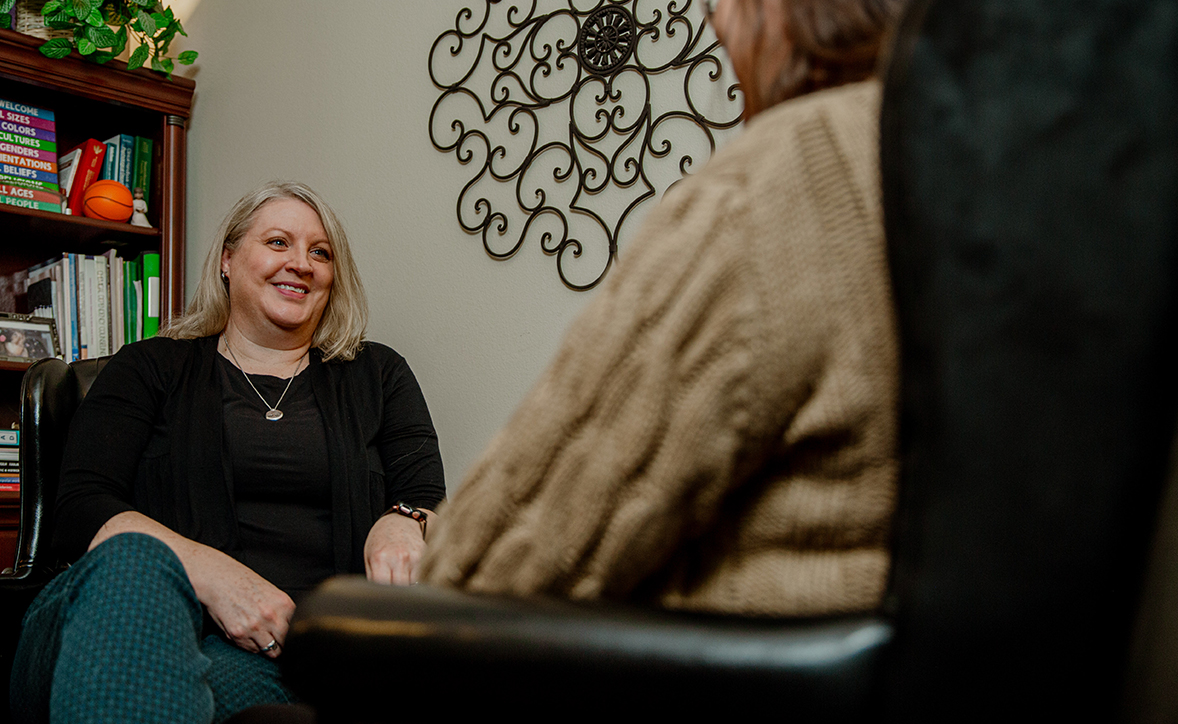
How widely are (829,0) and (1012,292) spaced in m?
0.29

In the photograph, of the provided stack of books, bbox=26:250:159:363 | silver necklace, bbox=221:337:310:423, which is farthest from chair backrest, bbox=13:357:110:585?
stack of books, bbox=26:250:159:363

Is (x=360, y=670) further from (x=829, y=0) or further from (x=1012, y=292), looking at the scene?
(x=829, y=0)

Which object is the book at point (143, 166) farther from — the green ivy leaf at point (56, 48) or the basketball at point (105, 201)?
the green ivy leaf at point (56, 48)

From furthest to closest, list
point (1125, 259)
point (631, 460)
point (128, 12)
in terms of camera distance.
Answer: point (128, 12), point (631, 460), point (1125, 259)

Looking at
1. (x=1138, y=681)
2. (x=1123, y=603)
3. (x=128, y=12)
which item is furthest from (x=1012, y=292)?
(x=128, y=12)

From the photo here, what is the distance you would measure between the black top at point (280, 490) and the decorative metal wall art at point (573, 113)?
0.54 metres

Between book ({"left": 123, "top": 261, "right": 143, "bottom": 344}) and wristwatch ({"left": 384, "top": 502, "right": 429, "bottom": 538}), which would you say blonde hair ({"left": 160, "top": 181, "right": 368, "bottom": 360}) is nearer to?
wristwatch ({"left": 384, "top": 502, "right": 429, "bottom": 538})

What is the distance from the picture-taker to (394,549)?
1520mm

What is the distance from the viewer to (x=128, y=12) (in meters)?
2.31

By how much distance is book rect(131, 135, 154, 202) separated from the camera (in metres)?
2.52

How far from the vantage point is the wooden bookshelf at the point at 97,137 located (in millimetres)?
2277

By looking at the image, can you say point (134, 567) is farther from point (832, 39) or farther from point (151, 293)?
point (151, 293)

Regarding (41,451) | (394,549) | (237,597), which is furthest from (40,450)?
(394,549)

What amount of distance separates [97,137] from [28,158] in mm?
320
